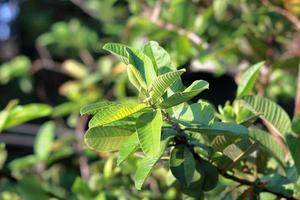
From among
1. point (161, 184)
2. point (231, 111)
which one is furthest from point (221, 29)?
point (231, 111)

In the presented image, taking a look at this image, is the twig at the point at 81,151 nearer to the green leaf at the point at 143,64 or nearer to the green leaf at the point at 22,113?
the green leaf at the point at 22,113

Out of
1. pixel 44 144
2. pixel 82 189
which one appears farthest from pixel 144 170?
pixel 44 144

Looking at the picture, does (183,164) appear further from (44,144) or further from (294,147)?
(44,144)

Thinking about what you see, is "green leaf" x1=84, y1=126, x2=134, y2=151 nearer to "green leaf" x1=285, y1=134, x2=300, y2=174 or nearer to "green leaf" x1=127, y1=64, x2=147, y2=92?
"green leaf" x1=127, y1=64, x2=147, y2=92

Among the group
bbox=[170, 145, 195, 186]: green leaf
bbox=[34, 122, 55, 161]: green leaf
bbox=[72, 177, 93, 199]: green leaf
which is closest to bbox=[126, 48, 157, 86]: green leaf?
bbox=[170, 145, 195, 186]: green leaf

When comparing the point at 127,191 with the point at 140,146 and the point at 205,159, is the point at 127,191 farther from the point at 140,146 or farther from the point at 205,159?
the point at 140,146

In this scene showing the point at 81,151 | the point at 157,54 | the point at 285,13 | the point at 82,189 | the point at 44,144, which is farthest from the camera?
the point at 81,151
